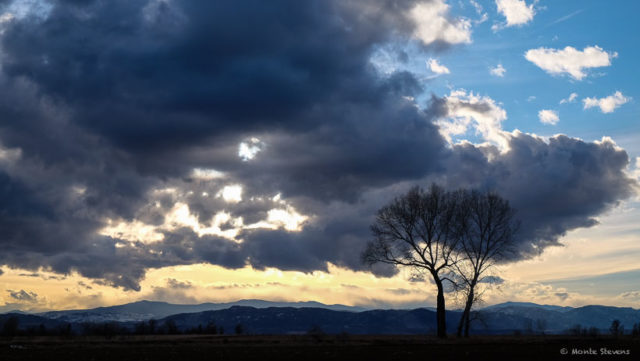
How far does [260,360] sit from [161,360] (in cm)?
745

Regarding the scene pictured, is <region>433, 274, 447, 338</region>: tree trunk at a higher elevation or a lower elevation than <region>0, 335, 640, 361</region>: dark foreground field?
higher

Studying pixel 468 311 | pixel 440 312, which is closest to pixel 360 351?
pixel 440 312

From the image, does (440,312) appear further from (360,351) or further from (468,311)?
(360,351)

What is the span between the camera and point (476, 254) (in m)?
80.5

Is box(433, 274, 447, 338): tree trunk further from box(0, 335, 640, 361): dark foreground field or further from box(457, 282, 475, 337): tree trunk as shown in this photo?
box(0, 335, 640, 361): dark foreground field

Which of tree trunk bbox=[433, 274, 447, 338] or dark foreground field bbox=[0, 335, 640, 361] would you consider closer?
dark foreground field bbox=[0, 335, 640, 361]

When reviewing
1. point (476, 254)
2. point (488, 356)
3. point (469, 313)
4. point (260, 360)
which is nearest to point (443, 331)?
point (469, 313)

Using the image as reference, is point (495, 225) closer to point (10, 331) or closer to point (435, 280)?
point (435, 280)

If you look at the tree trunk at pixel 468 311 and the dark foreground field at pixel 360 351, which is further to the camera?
the tree trunk at pixel 468 311

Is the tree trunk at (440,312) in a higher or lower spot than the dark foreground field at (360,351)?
higher

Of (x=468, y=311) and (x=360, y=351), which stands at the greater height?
(x=468, y=311)

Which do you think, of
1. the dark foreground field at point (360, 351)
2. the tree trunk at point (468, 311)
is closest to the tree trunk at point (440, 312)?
the tree trunk at point (468, 311)

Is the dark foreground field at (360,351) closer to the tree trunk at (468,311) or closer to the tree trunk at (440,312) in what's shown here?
the tree trunk at (440,312)

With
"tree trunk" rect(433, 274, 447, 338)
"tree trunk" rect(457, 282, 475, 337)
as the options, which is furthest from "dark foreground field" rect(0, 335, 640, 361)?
"tree trunk" rect(457, 282, 475, 337)
